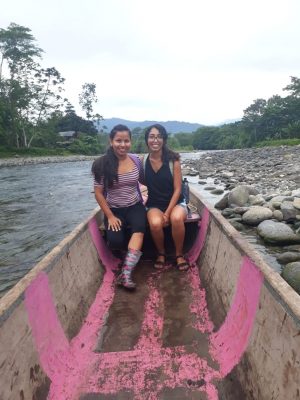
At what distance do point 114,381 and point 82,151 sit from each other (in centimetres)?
5428

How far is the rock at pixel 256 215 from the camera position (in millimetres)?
7887

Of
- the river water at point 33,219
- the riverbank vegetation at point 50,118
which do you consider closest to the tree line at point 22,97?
the riverbank vegetation at point 50,118

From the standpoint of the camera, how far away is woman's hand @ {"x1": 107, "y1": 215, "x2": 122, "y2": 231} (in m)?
3.87

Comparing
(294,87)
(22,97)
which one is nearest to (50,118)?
(22,97)

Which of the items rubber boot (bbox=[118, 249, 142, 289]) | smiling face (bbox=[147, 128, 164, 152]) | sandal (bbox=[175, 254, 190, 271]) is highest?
smiling face (bbox=[147, 128, 164, 152])

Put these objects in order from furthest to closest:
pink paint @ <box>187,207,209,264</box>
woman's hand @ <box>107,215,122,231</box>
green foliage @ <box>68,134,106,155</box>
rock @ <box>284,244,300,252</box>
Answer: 1. green foliage @ <box>68,134,106,155</box>
2. rock @ <box>284,244,300,252</box>
3. pink paint @ <box>187,207,209,264</box>
4. woman's hand @ <box>107,215,122,231</box>

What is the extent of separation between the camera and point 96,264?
13.1ft

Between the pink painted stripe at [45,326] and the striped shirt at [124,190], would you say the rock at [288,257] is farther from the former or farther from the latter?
the pink painted stripe at [45,326]

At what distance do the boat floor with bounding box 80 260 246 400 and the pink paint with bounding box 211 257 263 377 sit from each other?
0.26ft

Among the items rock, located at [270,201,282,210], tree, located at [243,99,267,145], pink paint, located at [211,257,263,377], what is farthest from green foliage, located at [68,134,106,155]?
pink paint, located at [211,257,263,377]

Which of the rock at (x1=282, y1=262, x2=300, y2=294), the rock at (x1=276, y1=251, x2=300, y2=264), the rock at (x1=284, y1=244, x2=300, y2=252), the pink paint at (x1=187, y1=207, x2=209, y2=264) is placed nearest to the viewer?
the pink paint at (x1=187, y1=207, x2=209, y2=264)

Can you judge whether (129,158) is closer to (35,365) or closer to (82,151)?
(35,365)

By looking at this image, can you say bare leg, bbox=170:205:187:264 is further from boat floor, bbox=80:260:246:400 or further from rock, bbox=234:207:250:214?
rock, bbox=234:207:250:214

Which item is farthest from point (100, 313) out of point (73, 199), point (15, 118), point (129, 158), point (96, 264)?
point (15, 118)
